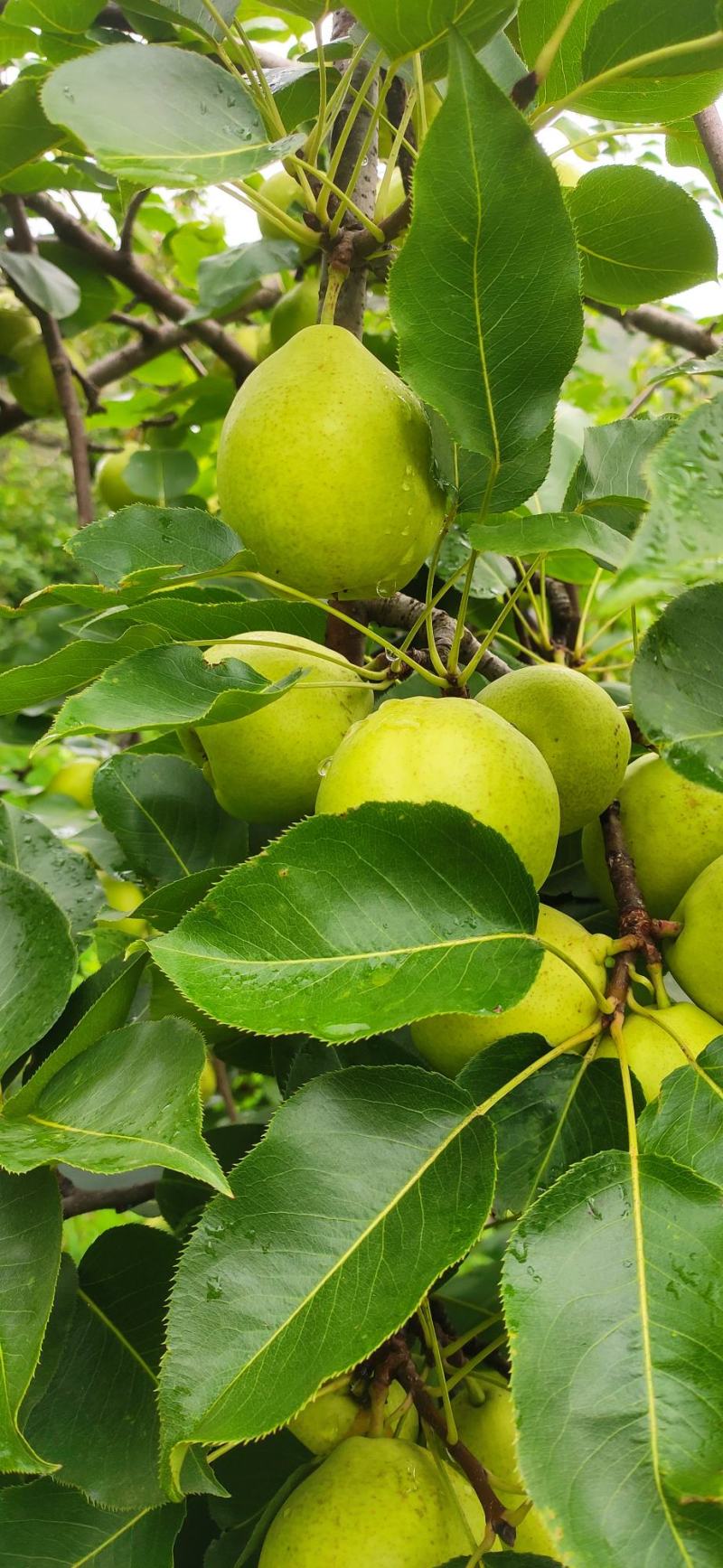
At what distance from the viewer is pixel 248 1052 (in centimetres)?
96

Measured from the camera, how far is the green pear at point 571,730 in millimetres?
796

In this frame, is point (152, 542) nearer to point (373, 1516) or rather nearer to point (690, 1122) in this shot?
point (690, 1122)

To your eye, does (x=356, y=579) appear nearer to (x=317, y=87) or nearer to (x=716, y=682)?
(x=716, y=682)

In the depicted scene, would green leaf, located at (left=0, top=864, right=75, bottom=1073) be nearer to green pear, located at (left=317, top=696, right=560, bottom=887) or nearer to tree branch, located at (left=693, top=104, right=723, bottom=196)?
green pear, located at (left=317, top=696, right=560, bottom=887)

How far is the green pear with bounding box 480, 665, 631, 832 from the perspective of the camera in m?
0.80

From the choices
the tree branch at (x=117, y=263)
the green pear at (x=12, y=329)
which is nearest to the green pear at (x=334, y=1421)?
the tree branch at (x=117, y=263)

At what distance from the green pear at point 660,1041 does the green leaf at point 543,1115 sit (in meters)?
→ 0.02

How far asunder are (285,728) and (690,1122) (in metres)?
0.36

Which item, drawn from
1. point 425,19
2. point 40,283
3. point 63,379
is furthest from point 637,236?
point 63,379

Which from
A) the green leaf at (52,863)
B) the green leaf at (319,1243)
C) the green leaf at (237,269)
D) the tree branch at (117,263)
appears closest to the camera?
the green leaf at (319,1243)

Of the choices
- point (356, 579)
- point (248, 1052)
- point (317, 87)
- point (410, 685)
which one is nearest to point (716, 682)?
point (356, 579)

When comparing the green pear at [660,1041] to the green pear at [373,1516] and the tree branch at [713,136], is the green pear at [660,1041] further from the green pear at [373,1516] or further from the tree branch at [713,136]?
the tree branch at [713,136]

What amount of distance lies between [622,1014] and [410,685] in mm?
388

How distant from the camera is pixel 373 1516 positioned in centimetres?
65
